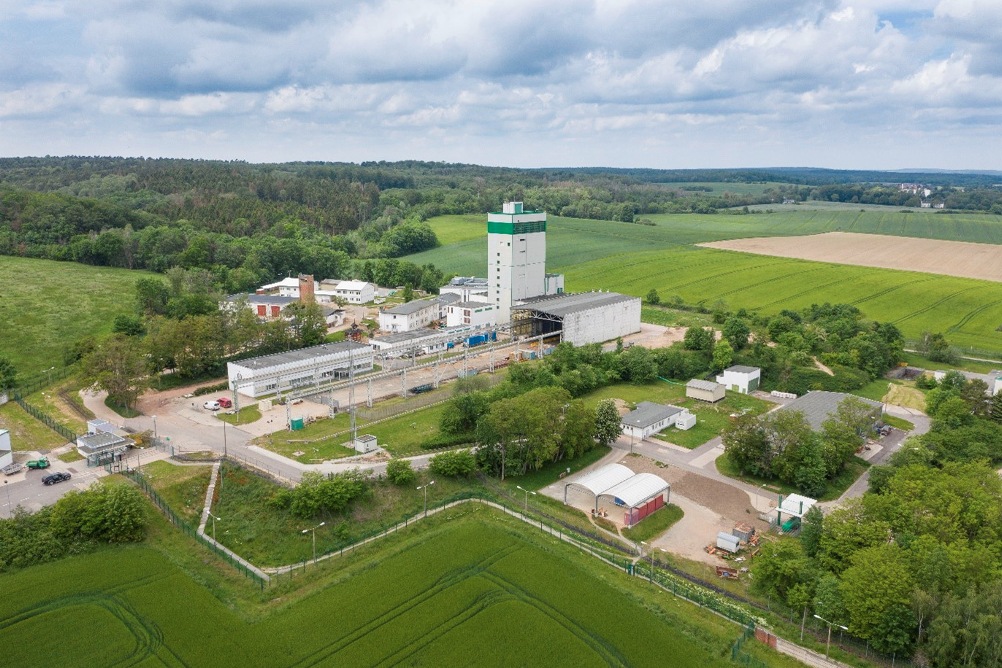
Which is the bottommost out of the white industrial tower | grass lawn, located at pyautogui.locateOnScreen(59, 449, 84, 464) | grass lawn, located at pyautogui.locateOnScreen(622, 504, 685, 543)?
grass lawn, located at pyautogui.locateOnScreen(622, 504, 685, 543)

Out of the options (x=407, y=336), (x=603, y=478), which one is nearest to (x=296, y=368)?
(x=407, y=336)

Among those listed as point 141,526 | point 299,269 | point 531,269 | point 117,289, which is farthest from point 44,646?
point 299,269

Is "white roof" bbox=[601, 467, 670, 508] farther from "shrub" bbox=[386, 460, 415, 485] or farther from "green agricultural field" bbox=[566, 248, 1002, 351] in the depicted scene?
"green agricultural field" bbox=[566, 248, 1002, 351]

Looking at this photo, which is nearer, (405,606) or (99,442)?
(405,606)

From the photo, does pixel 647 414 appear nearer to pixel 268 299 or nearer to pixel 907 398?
pixel 907 398

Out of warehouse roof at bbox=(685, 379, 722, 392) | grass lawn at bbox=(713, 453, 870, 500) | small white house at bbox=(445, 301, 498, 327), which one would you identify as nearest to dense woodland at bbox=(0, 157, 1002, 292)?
small white house at bbox=(445, 301, 498, 327)

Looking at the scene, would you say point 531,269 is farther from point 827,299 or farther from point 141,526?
point 141,526
